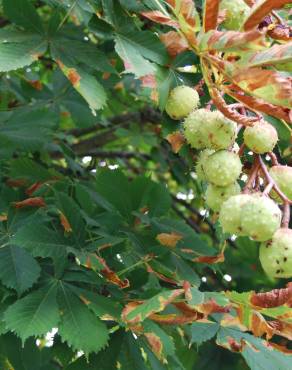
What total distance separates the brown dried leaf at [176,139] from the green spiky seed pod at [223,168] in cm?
24

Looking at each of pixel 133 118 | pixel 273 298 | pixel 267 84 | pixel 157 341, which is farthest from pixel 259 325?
pixel 133 118

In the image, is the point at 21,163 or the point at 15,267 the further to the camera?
the point at 21,163

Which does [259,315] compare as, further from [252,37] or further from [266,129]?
[252,37]

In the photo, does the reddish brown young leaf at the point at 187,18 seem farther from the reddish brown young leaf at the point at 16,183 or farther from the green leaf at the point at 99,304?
the reddish brown young leaf at the point at 16,183

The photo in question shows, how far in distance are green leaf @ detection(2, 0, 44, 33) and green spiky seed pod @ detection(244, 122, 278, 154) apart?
2.04 feet

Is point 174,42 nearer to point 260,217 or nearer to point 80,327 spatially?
point 260,217

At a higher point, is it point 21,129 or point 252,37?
point 252,37

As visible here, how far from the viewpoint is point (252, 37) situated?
111 cm

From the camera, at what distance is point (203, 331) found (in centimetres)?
155

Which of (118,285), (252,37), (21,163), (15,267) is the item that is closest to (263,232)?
(252,37)

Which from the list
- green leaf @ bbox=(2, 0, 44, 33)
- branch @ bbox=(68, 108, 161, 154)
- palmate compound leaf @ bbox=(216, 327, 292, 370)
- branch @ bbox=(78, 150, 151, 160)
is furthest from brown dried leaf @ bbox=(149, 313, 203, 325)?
branch @ bbox=(68, 108, 161, 154)

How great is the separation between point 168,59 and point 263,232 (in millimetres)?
509

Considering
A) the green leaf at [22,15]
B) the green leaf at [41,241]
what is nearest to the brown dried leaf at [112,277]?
the green leaf at [41,241]

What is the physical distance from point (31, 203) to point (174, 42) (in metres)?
0.61
